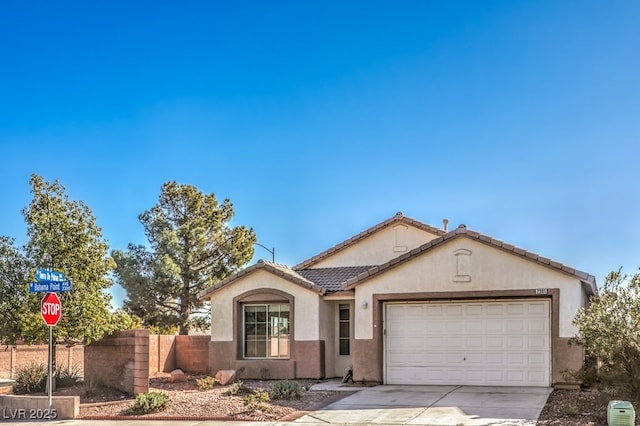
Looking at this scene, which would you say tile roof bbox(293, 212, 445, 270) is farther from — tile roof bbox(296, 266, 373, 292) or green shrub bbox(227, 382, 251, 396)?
green shrub bbox(227, 382, 251, 396)

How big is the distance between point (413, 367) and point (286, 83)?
8.54 meters

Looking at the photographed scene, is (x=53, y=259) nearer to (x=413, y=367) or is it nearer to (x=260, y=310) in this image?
(x=260, y=310)

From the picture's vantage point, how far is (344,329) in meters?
24.0

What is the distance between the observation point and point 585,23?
1742 centimetres

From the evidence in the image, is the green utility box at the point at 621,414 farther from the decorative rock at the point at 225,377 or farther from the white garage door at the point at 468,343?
the decorative rock at the point at 225,377

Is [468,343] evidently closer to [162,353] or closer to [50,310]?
[50,310]

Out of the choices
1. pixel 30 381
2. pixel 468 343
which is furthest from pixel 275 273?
pixel 30 381

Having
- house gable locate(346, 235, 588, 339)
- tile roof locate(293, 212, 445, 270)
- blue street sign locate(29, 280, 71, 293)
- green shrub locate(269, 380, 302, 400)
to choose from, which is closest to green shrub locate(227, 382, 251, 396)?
green shrub locate(269, 380, 302, 400)

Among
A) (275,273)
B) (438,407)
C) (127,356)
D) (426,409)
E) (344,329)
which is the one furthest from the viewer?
(344,329)

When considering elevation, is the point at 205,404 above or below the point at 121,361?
below

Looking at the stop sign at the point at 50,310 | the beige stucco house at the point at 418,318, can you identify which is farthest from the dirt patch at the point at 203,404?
the beige stucco house at the point at 418,318

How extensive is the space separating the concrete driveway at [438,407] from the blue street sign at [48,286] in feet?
19.9

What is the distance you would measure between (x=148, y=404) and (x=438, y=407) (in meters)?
6.53

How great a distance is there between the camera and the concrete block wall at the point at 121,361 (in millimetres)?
18531
